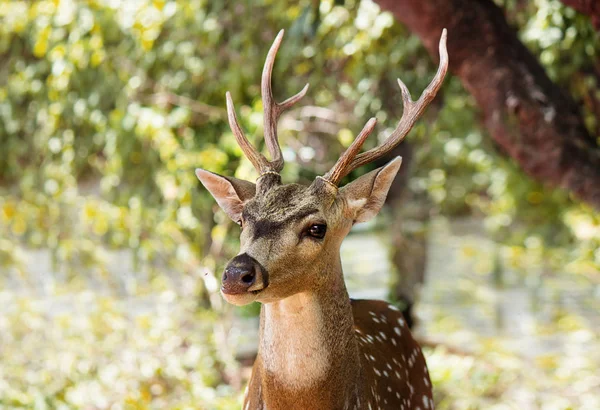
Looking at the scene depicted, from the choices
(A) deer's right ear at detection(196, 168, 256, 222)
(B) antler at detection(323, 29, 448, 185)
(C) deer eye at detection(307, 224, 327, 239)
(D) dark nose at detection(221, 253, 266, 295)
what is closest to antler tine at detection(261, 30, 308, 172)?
(A) deer's right ear at detection(196, 168, 256, 222)


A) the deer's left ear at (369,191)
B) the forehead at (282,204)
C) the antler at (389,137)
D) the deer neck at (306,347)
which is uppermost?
the antler at (389,137)

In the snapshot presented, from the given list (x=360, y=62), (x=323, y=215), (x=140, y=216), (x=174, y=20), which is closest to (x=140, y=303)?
(x=140, y=216)

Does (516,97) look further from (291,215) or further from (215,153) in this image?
(291,215)

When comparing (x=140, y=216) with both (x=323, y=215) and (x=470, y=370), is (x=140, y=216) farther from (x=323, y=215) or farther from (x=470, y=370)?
(x=323, y=215)

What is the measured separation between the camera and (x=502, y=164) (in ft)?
18.2

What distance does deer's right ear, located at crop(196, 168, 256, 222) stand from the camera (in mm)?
2447

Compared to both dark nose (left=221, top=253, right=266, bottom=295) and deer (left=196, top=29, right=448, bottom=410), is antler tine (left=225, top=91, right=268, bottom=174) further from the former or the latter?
dark nose (left=221, top=253, right=266, bottom=295)

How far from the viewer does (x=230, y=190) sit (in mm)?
2475

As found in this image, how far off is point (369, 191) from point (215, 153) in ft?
8.68

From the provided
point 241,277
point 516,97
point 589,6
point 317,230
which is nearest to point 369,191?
point 317,230

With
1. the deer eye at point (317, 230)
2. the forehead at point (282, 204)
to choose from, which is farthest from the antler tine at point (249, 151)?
the deer eye at point (317, 230)

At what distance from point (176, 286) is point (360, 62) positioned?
1.97 m

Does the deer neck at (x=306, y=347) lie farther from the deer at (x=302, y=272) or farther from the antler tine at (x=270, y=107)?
the antler tine at (x=270, y=107)

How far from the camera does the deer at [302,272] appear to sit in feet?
6.93
